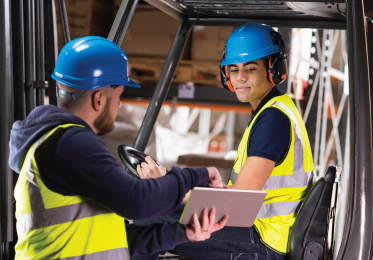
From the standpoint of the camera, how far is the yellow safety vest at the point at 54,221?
120cm

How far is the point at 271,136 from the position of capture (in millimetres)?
1703

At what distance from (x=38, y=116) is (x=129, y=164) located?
1.01 m

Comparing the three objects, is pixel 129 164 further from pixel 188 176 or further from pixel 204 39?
pixel 204 39

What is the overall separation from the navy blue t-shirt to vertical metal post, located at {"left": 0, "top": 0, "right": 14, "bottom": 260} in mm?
1015

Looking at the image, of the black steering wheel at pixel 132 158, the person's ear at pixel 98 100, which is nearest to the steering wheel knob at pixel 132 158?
the black steering wheel at pixel 132 158

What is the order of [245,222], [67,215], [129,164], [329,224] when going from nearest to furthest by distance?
[67,215] → [245,222] → [329,224] → [129,164]

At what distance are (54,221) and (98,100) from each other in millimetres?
416

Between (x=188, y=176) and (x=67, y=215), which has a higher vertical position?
(x=188, y=176)

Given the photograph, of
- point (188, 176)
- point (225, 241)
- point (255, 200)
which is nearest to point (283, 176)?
point (225, 241)

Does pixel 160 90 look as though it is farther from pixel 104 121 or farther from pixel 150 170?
pixel 104 121

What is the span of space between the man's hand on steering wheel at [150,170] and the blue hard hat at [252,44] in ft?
2.12

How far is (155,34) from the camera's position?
4.58m

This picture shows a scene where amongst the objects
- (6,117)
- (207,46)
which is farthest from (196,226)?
(207,46)

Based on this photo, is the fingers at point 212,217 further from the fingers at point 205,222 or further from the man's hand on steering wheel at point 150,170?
the man's hand on steering wheel at point 150,170
